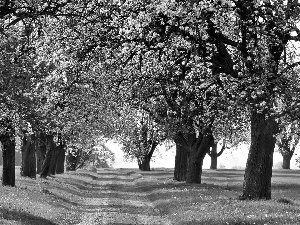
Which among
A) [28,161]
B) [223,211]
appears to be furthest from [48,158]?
[223,211]

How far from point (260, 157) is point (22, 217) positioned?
1214 cm

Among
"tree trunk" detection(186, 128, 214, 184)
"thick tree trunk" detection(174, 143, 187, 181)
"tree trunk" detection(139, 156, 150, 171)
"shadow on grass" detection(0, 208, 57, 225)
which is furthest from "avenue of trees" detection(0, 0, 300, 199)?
"tree trunk" detection(139, 156, 150, 171)

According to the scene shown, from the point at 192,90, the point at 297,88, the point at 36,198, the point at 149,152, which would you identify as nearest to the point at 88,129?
the point at 36,198

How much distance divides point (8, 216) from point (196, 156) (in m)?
25.4

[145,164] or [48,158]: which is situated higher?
[48,158]

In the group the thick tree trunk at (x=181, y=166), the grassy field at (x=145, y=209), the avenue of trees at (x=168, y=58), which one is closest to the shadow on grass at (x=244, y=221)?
the grassy field at (x=145, y=209)

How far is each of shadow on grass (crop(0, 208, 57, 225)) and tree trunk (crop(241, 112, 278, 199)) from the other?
10.5m

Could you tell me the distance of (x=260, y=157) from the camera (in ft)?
93.2

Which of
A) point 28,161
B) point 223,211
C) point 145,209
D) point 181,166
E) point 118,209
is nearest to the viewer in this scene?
point 223,211

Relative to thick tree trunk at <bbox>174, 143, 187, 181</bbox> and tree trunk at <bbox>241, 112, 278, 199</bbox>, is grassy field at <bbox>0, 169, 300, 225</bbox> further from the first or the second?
thick tree trunk at <bbox>174, 143, 187, 181</bbox>

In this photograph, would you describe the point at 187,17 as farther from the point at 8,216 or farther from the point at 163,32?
the point at 8,216

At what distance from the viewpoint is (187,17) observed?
680 inches

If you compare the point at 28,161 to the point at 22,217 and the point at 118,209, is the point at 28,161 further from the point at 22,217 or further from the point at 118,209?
the point at 22,217

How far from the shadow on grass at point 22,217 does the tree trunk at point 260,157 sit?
10480 millimetres
